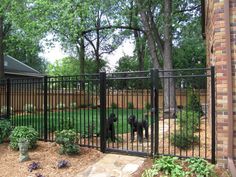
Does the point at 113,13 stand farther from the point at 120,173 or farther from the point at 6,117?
the point at 120,173

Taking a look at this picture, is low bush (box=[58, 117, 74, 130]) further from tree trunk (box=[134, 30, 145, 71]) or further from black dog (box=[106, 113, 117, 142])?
tree trunk (box=[134, 30, 145, 71])

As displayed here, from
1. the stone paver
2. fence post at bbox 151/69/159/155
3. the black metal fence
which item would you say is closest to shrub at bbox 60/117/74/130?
the black metal fence

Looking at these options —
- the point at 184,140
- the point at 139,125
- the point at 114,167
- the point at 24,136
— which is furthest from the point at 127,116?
the point at 24,136

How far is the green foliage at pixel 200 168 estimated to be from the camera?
4.63 metres

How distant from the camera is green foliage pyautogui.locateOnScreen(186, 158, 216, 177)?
15.2 feet

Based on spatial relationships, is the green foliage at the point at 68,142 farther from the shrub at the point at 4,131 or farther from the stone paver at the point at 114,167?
the shrub at the point at 4,131

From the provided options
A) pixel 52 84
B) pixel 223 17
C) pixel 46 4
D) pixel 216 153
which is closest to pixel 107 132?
pixel 52 84

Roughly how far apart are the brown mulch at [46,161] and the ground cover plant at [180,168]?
4.47 feet

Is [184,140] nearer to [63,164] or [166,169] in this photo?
[166,169]

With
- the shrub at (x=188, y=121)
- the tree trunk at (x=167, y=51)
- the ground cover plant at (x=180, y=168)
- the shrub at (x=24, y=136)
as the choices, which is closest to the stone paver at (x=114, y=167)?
the ground cover plant at (x=180, y=168)

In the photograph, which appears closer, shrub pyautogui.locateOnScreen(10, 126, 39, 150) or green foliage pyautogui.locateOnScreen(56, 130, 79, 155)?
green foliage pyautogui.locateOnScreen(56, 130, 79, 155)

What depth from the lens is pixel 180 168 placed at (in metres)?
4.87

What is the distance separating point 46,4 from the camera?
12.9 m

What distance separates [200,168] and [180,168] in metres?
0.31
